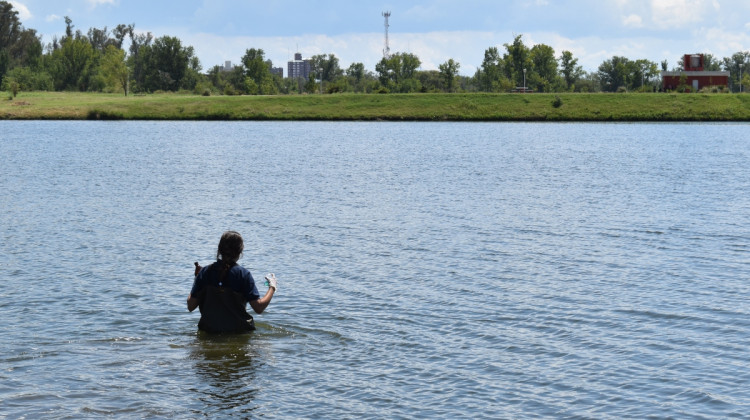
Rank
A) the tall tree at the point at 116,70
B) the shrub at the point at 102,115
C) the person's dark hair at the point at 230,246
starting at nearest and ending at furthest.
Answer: the person's dark hair at the point at 230,246
the shrub at the point at 102,115
the tall tree at the point at 116,70

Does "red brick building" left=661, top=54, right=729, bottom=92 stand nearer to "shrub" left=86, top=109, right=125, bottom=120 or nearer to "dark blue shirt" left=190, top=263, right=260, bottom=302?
"shrub" left=86, top=109, right=125, bottom=120

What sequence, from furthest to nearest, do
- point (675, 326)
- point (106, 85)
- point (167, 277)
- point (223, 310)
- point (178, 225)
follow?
point (106, 85) → point (178, 225) → point (167, 277) → point (675, 326) → point (223, 310)

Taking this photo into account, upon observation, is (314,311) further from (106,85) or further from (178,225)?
(106,85)

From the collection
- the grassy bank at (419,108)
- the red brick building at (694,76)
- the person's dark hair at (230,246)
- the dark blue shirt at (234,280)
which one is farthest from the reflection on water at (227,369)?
the red brick building at (694,76)

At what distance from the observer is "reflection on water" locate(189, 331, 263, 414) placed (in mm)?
13682

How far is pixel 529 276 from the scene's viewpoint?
2342 centimetres

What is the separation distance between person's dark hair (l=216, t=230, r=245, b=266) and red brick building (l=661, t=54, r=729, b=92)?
176 m

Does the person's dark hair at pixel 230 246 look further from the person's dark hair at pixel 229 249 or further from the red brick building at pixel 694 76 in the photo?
the red brick building at pixel 694 76

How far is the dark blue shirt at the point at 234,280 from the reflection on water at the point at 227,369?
1.14 meters

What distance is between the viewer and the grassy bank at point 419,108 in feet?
453

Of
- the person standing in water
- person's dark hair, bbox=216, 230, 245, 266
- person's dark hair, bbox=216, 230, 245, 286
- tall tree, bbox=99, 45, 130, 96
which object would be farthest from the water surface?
tall tree, bbox=99, 45, 130, 96

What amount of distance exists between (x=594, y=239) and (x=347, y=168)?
31.3m

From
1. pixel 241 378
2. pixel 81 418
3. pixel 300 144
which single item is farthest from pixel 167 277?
pixel 300 144

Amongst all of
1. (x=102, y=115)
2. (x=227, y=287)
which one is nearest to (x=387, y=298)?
(x=227, y=287)
